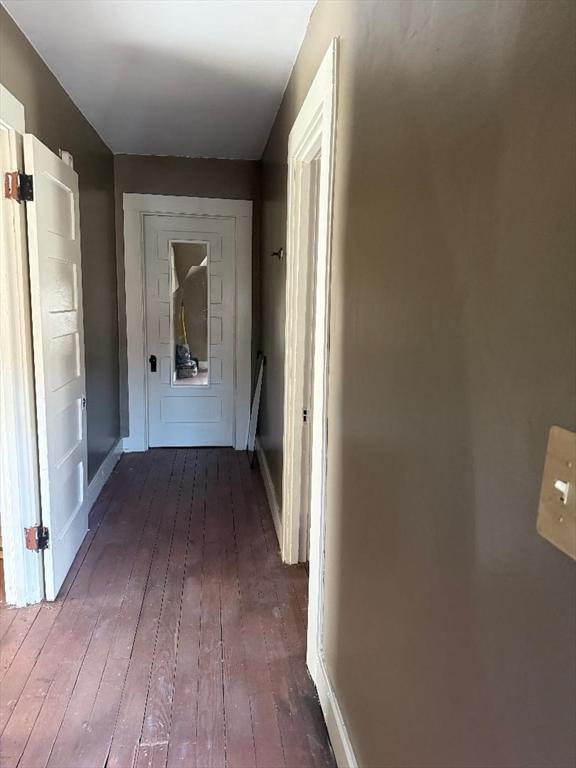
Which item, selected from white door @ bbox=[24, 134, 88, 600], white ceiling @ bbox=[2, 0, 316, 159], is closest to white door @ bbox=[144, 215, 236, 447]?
white ceiling @ bbox=[2, 0, 316, 159]

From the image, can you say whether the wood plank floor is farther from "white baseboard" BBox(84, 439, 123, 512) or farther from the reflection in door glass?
the reflection in door glass

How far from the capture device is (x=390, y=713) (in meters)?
1.18

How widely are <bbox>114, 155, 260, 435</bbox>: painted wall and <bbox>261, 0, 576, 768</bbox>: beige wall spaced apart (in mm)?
2984

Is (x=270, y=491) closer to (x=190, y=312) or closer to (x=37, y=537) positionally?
(x=37, y=537)

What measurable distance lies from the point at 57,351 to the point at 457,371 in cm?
206

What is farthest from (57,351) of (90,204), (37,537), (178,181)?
(178,181)

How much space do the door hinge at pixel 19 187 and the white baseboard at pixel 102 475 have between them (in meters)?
1.64

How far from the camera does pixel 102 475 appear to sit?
3715mm

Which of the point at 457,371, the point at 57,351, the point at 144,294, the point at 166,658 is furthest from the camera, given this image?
the point at 144,294

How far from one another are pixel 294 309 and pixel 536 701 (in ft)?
6.60

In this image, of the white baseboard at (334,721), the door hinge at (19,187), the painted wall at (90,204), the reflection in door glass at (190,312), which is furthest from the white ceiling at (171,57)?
the white baseboard at (334,721)

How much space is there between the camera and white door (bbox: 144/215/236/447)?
14.7 feet

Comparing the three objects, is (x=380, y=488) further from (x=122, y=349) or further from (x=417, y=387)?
(x=122, y=349)

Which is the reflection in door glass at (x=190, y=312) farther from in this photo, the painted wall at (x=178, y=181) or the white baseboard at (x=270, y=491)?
the white baseboard at (x=270, y=491)
